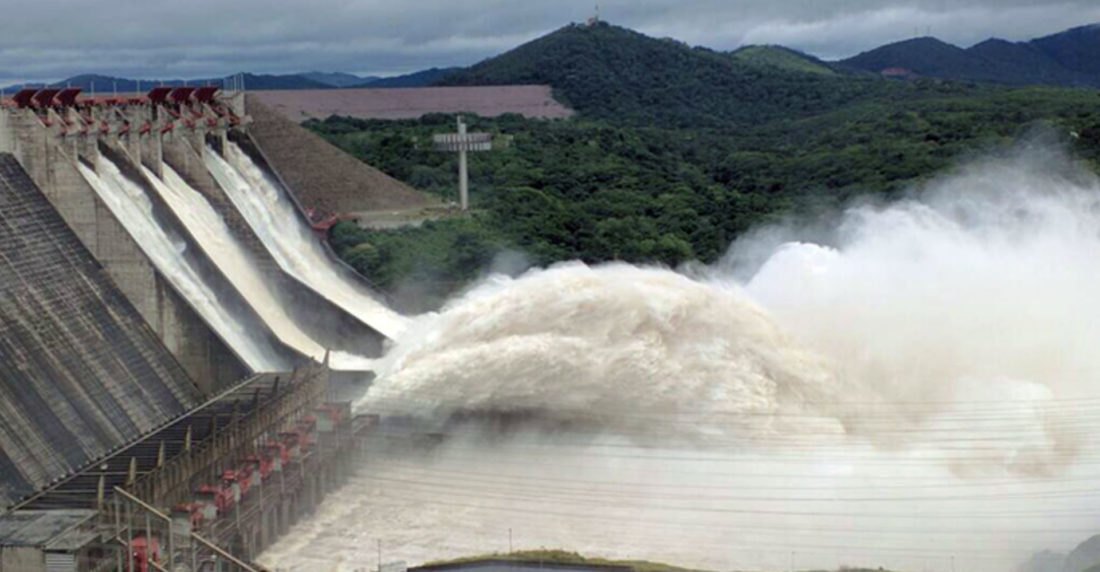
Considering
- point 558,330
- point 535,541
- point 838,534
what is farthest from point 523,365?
point 838,534

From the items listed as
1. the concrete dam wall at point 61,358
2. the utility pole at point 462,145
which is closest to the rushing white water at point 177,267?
the concrete dam wall at point 61,358

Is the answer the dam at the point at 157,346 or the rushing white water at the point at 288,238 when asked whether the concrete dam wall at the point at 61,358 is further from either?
the rushing white water at the point at 288,238

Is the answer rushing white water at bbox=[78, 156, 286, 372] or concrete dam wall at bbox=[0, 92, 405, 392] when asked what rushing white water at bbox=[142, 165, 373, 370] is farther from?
rushing white water at bbox=[78, 156, 286, 372]

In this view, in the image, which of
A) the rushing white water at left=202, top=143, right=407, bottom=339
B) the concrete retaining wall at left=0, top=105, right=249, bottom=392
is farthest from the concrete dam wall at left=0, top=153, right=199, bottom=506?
the rushing white water at left=202, top=143, right=407, bottom=339

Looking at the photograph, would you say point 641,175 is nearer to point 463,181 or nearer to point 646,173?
point 646,173

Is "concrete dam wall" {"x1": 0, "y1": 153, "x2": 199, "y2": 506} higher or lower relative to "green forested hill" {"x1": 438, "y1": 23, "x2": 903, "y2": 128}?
lower

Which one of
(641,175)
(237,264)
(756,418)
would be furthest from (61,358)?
(641,175)
